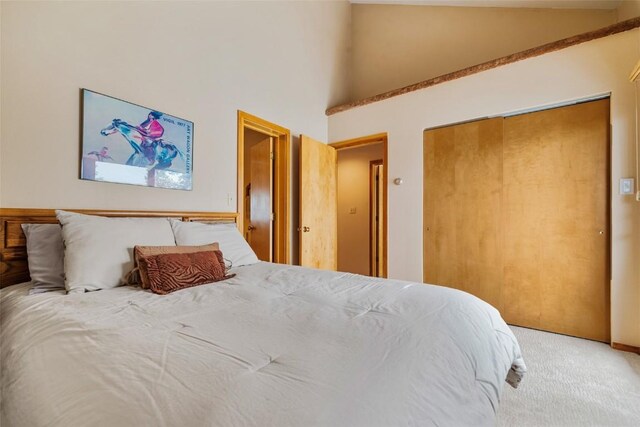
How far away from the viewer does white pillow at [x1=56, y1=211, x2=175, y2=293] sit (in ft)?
4.32

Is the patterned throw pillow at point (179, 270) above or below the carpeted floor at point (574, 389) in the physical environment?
above

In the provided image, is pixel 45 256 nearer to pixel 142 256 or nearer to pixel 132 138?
pixel 142 256

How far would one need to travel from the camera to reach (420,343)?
2.55 ft

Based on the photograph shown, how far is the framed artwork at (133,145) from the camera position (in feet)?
5.71

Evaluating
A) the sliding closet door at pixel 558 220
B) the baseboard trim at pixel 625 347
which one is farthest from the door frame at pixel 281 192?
the baseboard trim at pixel 625 347

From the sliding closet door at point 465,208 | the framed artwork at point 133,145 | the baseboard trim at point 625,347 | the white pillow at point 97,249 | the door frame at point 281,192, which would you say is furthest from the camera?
the door frame at point 281,192

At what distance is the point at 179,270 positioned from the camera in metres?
1.43

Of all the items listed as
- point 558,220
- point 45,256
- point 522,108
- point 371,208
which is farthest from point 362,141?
point 45,256

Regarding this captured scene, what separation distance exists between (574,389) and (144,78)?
3.41 m

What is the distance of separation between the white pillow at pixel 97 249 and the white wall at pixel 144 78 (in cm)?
39

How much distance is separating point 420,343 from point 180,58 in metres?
2.58

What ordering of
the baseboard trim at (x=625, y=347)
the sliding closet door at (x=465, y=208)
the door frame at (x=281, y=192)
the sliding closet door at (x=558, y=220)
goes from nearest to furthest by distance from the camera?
the baseboard trim at (x=625, y=347)
the sliding closet door at (x=558, y=220)
the sliding closet door at (x=465, y=208)
the door frame at (x=281, y=192)

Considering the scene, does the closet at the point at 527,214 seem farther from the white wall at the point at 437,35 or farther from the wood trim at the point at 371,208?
the wood trim at the point at 371,208

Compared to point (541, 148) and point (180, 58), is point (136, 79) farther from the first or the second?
point (541, 148)
